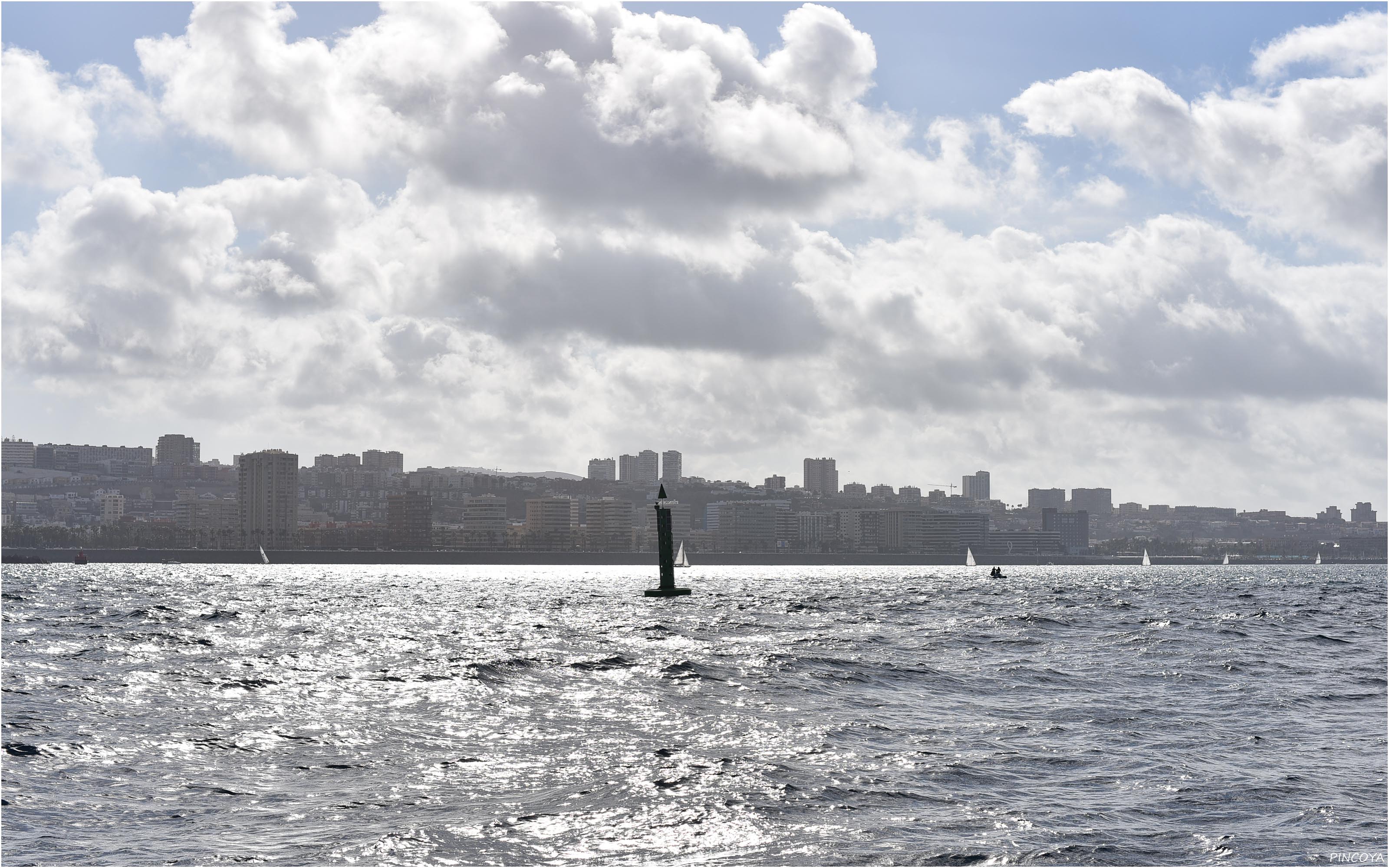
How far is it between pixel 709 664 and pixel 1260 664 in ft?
57.0

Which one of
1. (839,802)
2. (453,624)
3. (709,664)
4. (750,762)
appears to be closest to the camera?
(839,802)

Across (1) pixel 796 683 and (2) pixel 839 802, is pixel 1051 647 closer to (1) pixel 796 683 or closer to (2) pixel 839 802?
(1) pixel 796 683

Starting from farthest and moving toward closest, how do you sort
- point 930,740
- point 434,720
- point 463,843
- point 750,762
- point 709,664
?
point 709,664
point 434,720
point 930,740
point 750,762
point 463,843

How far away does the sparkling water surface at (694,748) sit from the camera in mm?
16344

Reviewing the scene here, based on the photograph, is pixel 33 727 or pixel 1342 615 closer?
pixel 33 727

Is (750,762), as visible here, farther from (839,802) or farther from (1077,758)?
(1077,758)

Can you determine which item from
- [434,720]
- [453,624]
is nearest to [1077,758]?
[434,720]

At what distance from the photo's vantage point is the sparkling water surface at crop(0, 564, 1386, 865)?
1634 cm

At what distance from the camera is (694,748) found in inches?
894

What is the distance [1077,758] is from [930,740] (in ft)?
9.24

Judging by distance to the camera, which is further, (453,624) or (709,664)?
(453,624)

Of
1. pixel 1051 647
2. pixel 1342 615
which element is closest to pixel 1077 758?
pixel 1051 647

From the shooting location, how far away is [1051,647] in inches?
1732

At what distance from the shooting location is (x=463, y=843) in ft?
52.9
